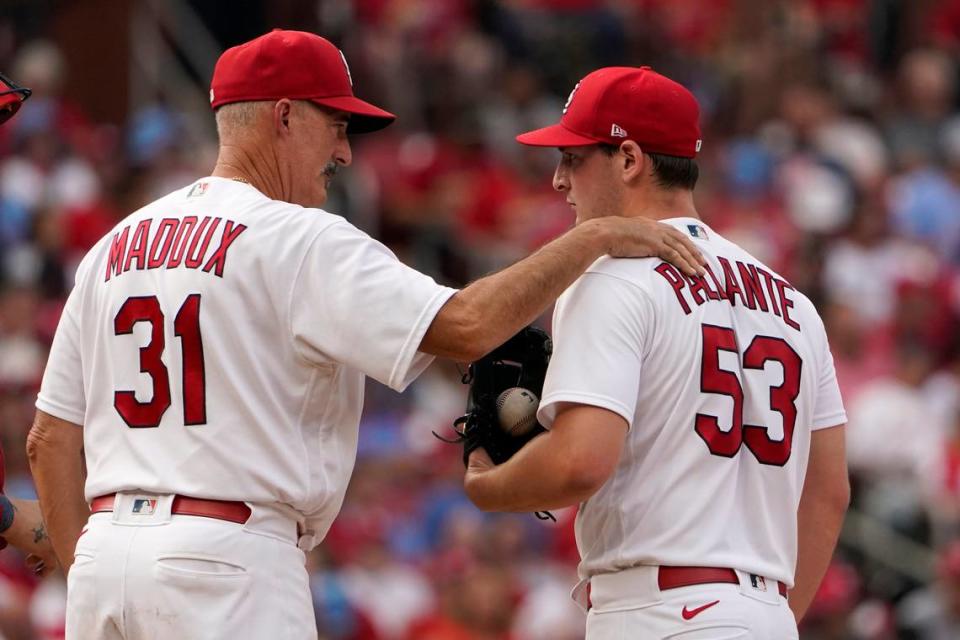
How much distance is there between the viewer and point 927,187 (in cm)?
1284

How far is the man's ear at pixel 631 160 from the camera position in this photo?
4.41 meters

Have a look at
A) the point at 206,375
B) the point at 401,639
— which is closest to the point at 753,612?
the point at 206,375

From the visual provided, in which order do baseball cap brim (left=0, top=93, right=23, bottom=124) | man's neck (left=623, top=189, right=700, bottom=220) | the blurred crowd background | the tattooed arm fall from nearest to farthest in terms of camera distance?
1. baseball cap brim (left=0, top=93, right=23, bottom=124)
2. man's neck (left=623, top=189, right=700, bottom=220)
3. the tattooed arm
4. the blurred crowd background

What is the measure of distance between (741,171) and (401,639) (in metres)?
5.74

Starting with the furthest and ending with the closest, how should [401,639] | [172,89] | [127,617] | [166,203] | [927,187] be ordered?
[172,89]
[927,187]
[401,639]
[166,203]
[127,617]

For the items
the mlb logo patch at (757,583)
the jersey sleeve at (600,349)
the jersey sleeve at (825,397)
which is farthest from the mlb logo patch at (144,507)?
the jersey sleeve at (825,397)

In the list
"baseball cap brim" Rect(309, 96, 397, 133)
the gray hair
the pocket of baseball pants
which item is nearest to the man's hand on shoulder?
"baseball cap brim" Rect(309, 96, 397, 133)

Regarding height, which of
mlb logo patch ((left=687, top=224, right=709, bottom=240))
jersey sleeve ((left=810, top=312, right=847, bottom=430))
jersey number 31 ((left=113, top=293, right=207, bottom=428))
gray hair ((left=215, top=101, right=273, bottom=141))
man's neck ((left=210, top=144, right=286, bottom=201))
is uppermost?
gray hair ((left=215, top=101, right=273, bottom=141))

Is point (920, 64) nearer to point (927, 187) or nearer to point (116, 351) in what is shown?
point (927, 187)

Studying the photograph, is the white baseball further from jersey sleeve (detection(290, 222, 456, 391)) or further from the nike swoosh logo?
the nike swoosh logo

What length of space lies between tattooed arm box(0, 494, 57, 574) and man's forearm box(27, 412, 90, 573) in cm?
12

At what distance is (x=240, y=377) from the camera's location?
4.10 metres

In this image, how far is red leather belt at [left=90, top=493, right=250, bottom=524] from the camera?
4039 mm

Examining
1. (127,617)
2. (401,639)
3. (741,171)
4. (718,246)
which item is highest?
(718,246)
